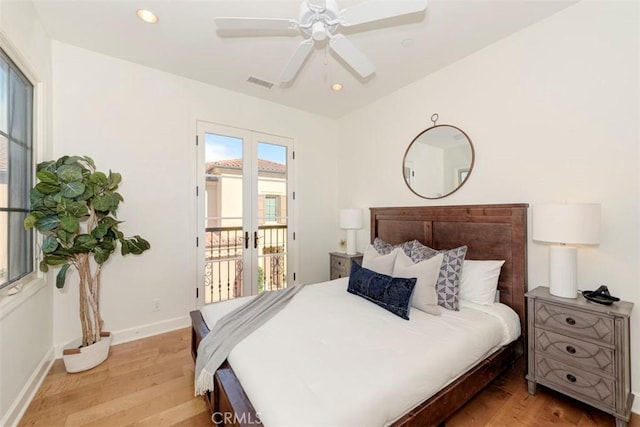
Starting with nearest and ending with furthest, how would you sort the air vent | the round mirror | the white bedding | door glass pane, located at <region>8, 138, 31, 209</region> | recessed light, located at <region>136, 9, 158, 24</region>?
the white bedding, door glass pane, located at <region>8, 138, 31, 209</region>, recessed light, located at <region>136, 9, 158, 24</region>, the round mirror, the air vent

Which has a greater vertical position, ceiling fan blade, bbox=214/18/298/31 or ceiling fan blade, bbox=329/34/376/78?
ceiling fan blade, bbox=214/18/298/31

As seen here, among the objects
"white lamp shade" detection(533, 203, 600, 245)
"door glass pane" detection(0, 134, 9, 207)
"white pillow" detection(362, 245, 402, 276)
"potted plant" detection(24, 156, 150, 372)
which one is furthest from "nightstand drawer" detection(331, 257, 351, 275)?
"door glass pane" detection(0, 134, 9, 207)

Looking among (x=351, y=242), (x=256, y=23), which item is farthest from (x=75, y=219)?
(x=351, y=242)

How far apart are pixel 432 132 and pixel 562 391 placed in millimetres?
2490

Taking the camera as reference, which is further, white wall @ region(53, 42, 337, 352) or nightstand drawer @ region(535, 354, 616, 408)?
white wall @ region(53, 42, 337, 352)

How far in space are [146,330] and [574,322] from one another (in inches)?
151

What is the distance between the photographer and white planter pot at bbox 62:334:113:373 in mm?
2211

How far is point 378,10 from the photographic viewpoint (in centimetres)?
147

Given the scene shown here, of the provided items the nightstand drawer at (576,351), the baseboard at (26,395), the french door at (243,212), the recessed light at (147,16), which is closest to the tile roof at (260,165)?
the french door at (243,212)

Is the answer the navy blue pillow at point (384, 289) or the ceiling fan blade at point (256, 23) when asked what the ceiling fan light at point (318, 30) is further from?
the navy blue pillow at point (384, 289)

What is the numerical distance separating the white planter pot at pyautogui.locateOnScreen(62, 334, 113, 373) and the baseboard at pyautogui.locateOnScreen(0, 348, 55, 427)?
0.13 metres

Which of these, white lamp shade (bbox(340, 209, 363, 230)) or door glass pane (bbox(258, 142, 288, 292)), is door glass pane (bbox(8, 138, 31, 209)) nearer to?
door glass pane (bbox(258, 142, 288, 292))

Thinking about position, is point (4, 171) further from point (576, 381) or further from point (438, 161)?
point (576, 381)

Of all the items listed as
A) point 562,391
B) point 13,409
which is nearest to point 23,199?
point 13,409
